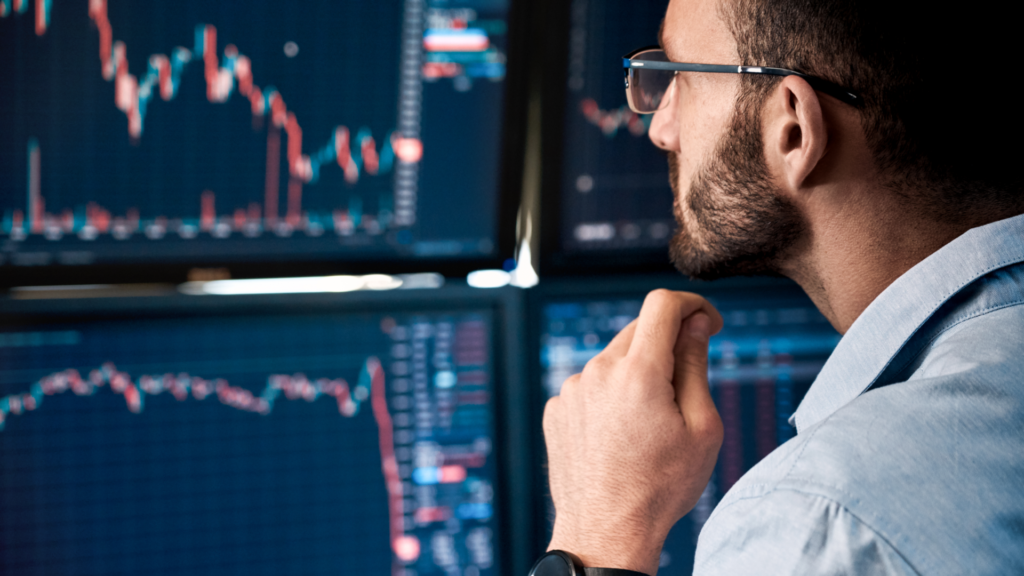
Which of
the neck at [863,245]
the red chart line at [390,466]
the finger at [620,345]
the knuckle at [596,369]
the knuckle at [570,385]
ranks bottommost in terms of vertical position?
the red chart line at [390,466]

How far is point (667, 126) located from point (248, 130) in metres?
0.53

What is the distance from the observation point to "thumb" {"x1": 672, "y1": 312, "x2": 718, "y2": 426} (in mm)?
712

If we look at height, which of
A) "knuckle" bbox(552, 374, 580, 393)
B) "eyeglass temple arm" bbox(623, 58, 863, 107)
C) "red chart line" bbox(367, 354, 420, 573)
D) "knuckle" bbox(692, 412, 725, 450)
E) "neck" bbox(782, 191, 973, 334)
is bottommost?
"red chart line" bbox(367, 354, 420, 573)

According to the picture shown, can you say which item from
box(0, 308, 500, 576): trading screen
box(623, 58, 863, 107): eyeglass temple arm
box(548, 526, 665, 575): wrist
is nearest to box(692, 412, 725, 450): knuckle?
box(548, 526, 665, 575): wrist

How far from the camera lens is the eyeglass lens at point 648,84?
2.74ft

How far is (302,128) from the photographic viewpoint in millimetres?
964

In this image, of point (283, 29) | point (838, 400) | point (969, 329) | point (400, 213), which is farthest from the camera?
point (400, 213)

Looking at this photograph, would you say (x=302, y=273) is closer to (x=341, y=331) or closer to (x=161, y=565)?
(x=341, y=331)

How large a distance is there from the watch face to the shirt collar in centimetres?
27

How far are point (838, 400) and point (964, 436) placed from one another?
21 centimetres

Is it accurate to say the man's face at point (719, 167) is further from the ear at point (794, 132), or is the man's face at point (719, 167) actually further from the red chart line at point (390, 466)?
the red chart line at point (390, 466)

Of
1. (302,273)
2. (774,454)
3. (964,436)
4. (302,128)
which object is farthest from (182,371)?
(964,436)

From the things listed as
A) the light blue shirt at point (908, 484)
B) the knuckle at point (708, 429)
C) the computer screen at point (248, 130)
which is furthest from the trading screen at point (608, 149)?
the light blue shirt at point (908, 484)

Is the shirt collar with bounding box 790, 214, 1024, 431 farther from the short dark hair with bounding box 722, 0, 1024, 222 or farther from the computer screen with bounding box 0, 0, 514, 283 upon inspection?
the computer screen with bounding box 0, 0, 514, 283
